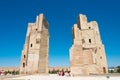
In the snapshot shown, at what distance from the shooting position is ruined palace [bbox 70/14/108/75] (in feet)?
75.8

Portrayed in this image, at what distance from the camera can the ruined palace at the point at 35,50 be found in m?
27.0

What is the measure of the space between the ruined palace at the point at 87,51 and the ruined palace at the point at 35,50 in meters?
6.49

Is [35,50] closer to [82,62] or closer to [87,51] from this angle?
[82,62]

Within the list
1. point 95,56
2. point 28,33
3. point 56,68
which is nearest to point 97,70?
point 95,56

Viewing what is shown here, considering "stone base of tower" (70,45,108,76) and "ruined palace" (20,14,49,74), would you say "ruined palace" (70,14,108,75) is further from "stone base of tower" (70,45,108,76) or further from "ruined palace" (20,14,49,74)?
"ruined palace" (20,14,49,74)

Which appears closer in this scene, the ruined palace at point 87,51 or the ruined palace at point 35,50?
the ruined palace at point 87,51

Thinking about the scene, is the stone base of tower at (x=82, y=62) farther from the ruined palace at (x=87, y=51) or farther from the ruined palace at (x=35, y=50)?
the ruined palace at (x=35, y=50)

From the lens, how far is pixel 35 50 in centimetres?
2762

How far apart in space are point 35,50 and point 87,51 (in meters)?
9.42

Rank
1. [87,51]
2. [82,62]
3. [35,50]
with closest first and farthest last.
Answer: [82,62] < [87,51] < [35,50]

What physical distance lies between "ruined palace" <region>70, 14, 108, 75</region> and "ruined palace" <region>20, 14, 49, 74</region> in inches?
256

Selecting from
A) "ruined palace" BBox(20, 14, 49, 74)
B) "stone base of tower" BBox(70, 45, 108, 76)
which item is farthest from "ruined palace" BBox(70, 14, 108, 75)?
"ruined palace" BBox(20, 14, 49, 74)

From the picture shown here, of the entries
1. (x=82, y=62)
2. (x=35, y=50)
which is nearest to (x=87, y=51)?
(x=82, y=62)

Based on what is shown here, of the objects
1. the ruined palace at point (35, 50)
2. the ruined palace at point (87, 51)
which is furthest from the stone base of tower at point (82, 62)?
the ruined palace at point (35, 50)
